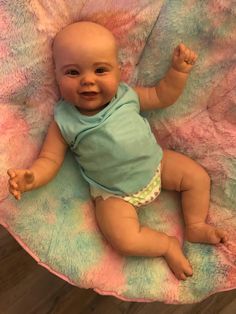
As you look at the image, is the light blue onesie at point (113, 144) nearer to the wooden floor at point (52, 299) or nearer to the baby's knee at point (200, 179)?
the baby's knee at point (200, 179)

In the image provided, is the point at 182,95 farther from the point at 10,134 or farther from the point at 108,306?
the point at 108,306

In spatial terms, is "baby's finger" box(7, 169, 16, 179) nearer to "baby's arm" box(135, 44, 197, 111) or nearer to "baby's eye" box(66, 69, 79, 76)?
"baby's eye" box(66, 69, 79, 76)

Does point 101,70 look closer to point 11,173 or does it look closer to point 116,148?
point 116,148

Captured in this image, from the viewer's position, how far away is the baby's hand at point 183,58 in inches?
36.9

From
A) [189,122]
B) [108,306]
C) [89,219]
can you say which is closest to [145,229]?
[89,219]

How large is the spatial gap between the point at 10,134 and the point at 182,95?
1.28 ft

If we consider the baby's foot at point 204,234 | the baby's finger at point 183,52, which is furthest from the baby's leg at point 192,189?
the baby's finger at point 183,52

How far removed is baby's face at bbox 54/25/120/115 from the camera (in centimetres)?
88

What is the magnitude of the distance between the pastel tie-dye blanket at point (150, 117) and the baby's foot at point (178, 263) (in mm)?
15

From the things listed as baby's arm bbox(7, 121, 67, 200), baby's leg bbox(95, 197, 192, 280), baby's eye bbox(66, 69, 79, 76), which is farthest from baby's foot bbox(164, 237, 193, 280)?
baby's eye bbox(66, 69, 79, 76)

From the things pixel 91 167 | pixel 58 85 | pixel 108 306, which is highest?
pixel 58 85

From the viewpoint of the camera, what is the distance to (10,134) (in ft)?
2.98

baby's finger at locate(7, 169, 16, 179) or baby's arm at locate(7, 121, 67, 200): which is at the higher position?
baby's finger at locate(7, 169, 16, 179)

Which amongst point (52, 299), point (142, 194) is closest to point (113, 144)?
point (142, 194)
